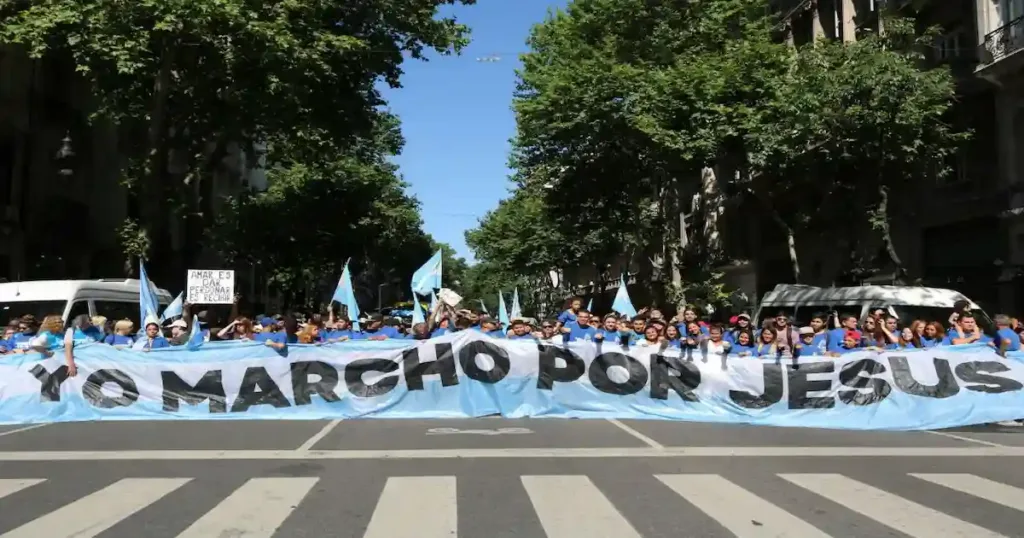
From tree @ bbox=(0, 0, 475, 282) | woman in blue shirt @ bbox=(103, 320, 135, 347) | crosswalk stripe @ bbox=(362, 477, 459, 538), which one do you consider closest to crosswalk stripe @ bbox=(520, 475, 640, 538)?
crosswalk stripe @ bbox=(362, 477, 459, 538)

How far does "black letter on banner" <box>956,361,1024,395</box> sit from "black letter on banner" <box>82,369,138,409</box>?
35.6ft

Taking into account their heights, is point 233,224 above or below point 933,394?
above

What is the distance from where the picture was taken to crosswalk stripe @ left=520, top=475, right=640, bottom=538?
19.4ft

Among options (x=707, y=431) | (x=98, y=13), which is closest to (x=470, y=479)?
(x=707, y=431)

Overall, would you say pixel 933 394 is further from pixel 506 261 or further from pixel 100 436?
pixel 506 261

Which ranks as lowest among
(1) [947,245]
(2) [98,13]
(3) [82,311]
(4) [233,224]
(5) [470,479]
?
(5) [470,479]

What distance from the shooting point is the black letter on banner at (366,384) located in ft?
41.1

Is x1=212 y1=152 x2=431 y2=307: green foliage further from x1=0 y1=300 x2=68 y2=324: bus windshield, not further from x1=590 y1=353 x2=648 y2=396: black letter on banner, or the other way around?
x1=590 y1=353 x2=648 y2=396: black letter on banner

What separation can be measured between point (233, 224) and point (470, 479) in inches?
1260

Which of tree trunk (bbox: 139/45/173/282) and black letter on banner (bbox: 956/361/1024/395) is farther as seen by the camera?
tree trunk (bbox: 139/45/173/282)

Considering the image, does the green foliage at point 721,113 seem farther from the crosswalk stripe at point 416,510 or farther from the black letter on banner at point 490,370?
the crosswalk stripe at point 416,510

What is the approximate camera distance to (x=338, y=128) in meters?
25.4

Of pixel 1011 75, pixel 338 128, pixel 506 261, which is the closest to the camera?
pixel 1011 75

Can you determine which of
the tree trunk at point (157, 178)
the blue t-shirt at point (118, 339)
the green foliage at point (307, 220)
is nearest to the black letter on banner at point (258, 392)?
the blue t-shirt at point (118, 339)
